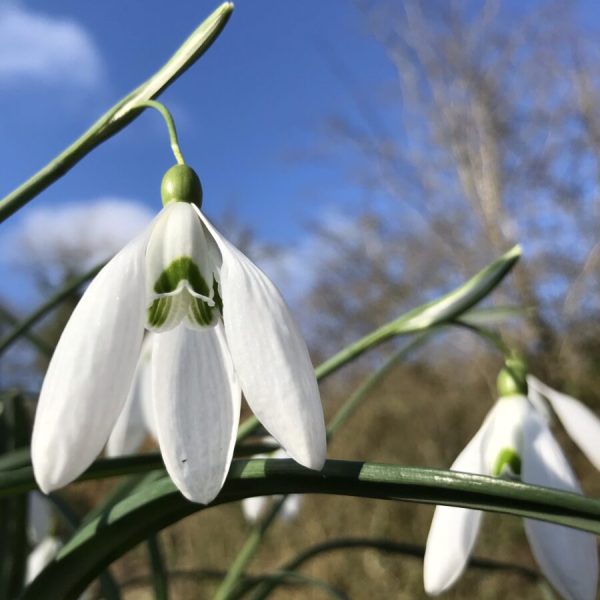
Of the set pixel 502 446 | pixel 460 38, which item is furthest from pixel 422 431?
pixel 502 446

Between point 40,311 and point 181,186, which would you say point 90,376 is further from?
point 40,311

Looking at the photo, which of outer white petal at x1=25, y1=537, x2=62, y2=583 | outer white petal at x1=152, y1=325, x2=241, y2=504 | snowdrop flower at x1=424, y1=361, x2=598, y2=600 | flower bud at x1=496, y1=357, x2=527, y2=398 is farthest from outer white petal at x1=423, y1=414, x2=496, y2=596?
outer white petal at x1=25, y1=537, x2=62, y2=583

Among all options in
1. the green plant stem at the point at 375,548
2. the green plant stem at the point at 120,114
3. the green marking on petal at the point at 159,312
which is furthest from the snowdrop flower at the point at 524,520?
the green plant stem at the point at 120,114

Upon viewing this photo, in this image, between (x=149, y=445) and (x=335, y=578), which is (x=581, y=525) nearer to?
(x=335, y=578)

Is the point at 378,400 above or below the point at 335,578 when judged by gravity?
above

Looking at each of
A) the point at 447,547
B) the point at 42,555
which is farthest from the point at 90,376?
the point at 42,555
